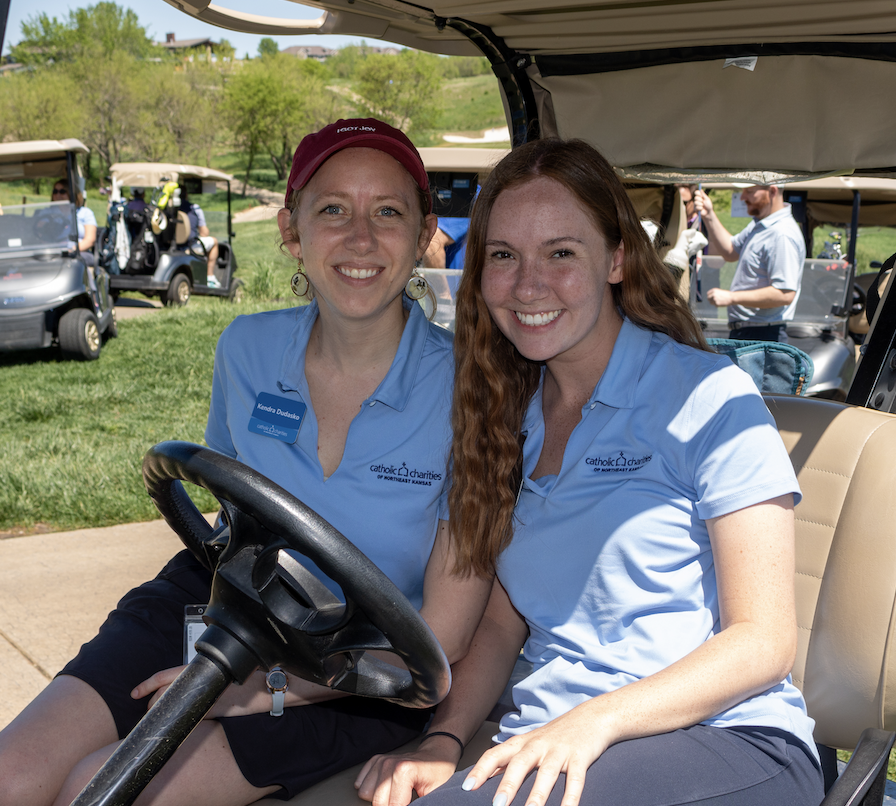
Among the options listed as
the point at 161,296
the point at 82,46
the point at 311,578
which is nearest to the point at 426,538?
the point at 311,578

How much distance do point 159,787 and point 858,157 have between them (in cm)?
198

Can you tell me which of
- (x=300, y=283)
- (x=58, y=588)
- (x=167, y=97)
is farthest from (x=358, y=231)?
(x=167, y=97)

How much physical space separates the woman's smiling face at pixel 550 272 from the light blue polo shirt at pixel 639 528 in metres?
A: 0.11

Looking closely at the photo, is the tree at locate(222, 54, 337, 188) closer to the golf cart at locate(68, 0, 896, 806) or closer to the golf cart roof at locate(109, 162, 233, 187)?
the golf cart roof at locate(109, 162, 233, 187)

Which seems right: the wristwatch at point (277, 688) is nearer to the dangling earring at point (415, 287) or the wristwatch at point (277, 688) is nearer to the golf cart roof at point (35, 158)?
the dangling earring at point (415, 287)

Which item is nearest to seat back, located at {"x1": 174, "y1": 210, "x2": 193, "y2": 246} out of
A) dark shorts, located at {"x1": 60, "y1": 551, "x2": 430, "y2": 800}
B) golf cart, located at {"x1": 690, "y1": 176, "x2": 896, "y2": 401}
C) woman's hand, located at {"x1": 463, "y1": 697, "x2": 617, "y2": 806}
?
golf cart, located at {"x1": 690, "y1": 176, "x2": 896, "y2": 401}

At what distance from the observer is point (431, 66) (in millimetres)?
61844

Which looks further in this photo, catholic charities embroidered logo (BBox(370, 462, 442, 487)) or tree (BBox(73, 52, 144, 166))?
tree (BBox(73, 52, 144, 166))

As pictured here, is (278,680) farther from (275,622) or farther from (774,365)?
(774,365)

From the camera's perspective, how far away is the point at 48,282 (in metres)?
7.94

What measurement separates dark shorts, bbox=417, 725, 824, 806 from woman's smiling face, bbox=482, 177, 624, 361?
71 cm

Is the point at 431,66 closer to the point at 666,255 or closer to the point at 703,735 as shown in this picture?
the point at 666,255

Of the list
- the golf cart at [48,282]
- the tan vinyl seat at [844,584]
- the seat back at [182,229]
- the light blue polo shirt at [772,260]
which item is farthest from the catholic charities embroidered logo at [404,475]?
the seat back at [182,229]

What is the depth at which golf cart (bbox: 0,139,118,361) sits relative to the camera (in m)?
7.79
